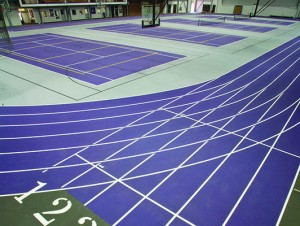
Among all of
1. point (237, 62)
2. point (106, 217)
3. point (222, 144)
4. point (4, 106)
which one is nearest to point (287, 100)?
point (222, 144)

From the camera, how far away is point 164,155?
18.6ft

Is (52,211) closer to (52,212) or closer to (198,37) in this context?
(52,212)

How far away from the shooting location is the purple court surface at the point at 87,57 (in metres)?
11.3

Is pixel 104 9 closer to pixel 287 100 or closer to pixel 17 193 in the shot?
pixel 287 100

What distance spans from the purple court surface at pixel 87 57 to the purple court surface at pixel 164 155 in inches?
136

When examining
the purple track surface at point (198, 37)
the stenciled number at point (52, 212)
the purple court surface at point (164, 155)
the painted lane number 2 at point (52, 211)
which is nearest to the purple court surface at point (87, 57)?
the purple court surface at point (164, 155)

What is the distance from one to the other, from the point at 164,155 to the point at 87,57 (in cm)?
1002

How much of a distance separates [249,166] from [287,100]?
475 centimetres

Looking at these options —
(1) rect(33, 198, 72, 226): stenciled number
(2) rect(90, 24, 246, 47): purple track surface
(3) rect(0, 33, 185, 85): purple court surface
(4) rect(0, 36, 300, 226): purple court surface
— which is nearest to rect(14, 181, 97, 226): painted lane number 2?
(1) rect(33, 198, 72, 226): stenciled number

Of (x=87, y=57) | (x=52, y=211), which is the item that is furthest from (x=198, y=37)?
(x=52, y=211)

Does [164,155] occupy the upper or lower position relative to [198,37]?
upper

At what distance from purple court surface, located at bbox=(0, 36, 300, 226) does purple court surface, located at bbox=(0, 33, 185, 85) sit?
3.46 m

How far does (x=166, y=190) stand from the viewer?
4.69 metres

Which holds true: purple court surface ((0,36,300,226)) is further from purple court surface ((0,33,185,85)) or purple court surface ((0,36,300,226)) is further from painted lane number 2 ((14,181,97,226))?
purple court surface ((0,33,185,85))
